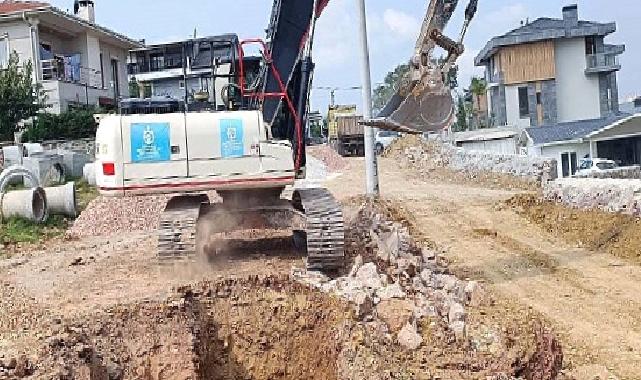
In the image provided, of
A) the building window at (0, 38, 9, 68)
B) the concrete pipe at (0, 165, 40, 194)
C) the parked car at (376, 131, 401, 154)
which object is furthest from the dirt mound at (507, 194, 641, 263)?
the parked car at (376, 131, 401, 154)

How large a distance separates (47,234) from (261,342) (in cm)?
1024

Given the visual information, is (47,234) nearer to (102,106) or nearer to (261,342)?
(261,342)

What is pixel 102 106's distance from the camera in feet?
118

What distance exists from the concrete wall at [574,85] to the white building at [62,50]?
88.2 feet

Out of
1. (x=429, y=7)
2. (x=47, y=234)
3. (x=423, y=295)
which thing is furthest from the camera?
(x=47, y=234)

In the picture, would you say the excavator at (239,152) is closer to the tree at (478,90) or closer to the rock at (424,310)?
the rock at (424,310)

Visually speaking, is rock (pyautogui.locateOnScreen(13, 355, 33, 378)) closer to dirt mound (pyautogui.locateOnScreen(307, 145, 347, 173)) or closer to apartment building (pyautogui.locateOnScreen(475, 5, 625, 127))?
dirt mound (pyautogui.locateOnScreen(307, 145, 347, 173))

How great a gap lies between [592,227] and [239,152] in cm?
837

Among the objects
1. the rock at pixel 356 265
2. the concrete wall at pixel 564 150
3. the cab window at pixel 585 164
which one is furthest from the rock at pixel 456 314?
the concrete wall at pixel 564 150

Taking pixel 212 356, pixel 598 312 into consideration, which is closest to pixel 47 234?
pixel 212 356

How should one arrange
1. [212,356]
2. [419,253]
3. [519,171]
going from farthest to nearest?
[519,171], [419,253], [212,356]

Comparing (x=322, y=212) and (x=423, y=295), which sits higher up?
(x=322, y=212)

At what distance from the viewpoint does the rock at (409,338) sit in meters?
7.70

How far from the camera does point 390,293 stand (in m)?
8.73
